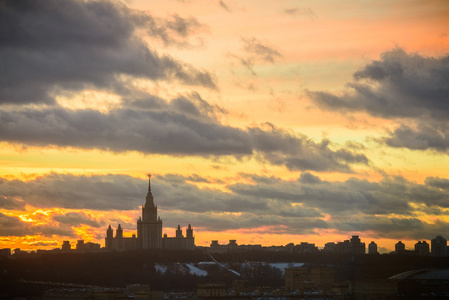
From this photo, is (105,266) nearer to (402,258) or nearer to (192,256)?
(192,256)

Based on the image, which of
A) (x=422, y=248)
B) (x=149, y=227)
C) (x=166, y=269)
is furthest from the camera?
→ (x=149, y=227)

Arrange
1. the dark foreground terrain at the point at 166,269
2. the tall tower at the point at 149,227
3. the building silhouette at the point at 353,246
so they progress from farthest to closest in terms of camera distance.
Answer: the tall tower at the point at 149,227 → the building silhouette at the point at 353,246 → the dark foreground terrain at the point at 166,269

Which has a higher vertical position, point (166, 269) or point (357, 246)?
point (357, 246)

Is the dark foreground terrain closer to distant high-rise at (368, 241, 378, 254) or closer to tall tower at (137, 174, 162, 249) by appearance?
distant high-rise at (368, 241, 378, 254)

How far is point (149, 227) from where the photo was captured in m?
191

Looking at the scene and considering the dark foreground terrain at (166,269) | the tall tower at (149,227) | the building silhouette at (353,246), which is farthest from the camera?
the tall tower at (149,227)

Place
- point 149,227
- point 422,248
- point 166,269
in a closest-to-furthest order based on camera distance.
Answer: point 166,269
point 422,248
point 149,227

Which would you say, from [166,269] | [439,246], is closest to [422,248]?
[439,246]

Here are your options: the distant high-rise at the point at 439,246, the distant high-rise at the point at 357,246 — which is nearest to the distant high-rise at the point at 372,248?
the distant high-rise at the point at 357,246

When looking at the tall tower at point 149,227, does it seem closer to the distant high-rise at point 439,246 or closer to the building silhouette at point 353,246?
the building silhouette at point 353,246

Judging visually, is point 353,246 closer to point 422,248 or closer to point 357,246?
point 357,246

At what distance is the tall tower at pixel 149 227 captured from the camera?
625ft

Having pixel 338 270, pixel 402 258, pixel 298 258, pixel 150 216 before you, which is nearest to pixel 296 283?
pixel 338 270

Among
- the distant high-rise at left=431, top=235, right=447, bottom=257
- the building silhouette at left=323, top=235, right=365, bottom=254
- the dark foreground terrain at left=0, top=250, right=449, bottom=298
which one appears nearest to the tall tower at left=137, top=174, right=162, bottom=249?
the dark foreground terrain at left=0, top=250, right=449, bottom=298
